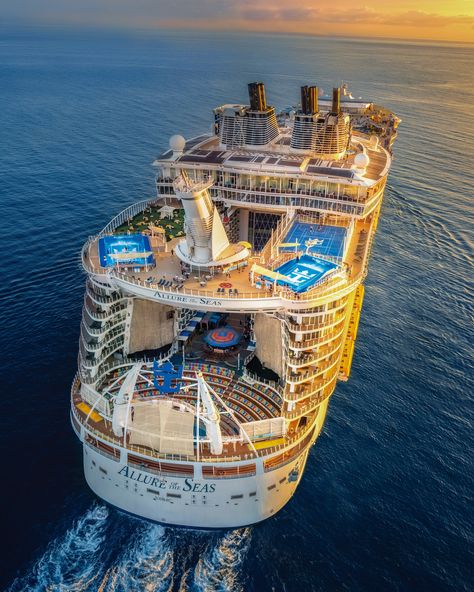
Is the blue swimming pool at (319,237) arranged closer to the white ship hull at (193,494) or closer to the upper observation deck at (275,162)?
the upper observation deck at (275,162)

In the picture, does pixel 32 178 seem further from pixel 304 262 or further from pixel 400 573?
pixel 400 573

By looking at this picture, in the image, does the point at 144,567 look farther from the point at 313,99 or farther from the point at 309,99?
the point at 313,99

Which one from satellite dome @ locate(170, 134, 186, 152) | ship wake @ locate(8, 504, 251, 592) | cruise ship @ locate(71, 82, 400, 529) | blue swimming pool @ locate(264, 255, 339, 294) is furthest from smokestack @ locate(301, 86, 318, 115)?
ship wake @ locate(8, 504, 251, 592)

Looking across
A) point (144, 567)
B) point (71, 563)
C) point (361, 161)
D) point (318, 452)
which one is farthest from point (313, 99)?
point (71, 563)

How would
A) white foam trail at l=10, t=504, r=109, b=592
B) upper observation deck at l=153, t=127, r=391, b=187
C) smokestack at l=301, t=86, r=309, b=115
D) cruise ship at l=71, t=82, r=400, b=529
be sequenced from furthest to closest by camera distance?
smokestack at l=301, t=86, r=309, b=115, upper observation deck at l=153, t=127, r=391, b=187, cruise ship at l=71, t=82, r=400, b=529, white foam trail at l=10, t=504, r=109, b=592

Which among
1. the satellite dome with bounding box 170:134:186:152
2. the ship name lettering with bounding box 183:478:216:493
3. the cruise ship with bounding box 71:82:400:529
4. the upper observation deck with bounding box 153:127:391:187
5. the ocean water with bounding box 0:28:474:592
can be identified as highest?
the satellite dome with bounding box 170:134:186:152

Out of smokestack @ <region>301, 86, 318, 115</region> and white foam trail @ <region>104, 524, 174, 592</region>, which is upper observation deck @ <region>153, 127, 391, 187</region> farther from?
white foam trail @ <region>104, 524, 174, 592</region>

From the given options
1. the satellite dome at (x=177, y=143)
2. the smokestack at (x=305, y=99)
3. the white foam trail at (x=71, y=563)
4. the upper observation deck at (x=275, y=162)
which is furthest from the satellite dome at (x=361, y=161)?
the white foam trail at (x=71, y=563)
